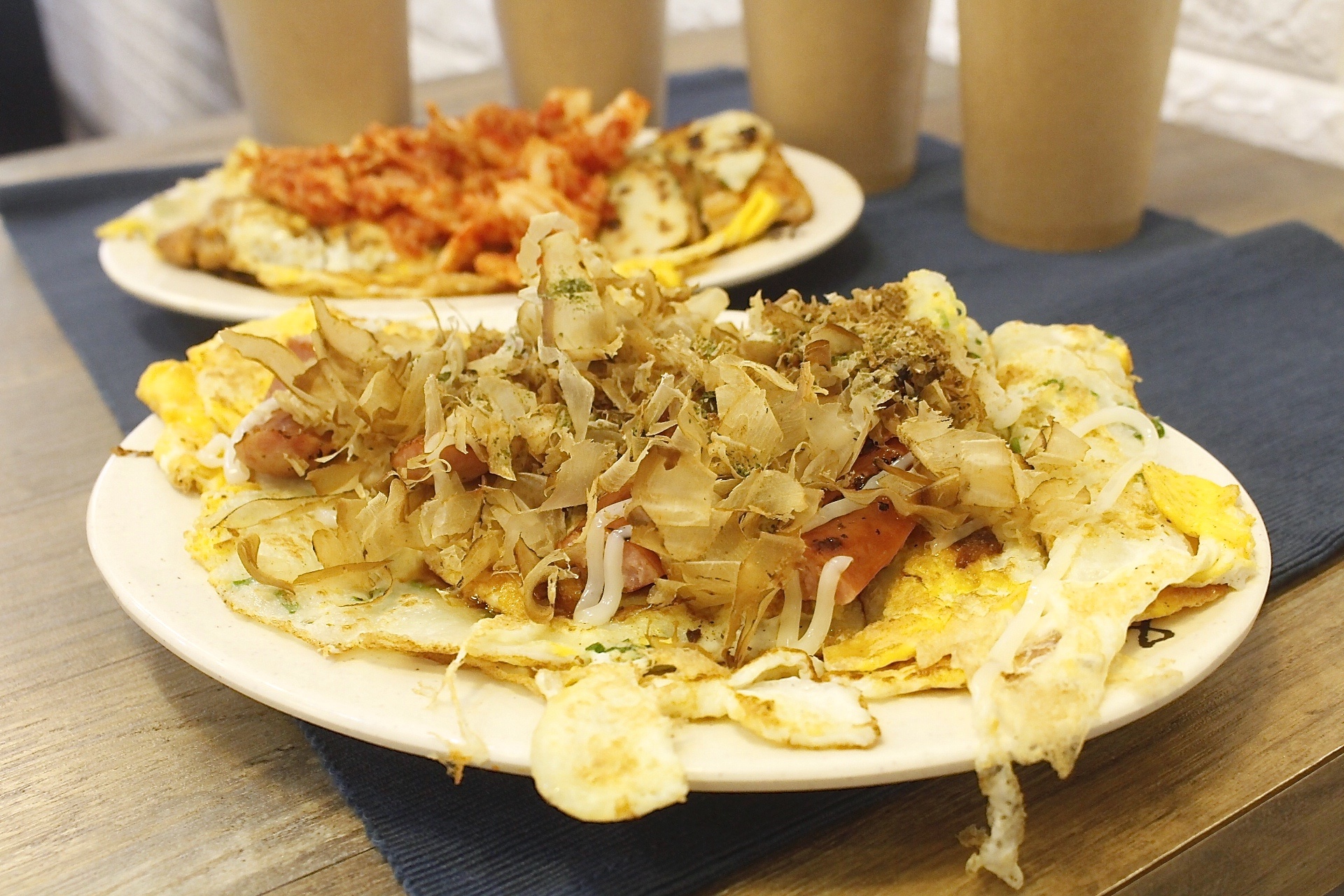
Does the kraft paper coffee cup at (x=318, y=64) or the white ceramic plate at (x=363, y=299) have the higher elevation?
the kraft paper coffee cup at (x=318, y=64)

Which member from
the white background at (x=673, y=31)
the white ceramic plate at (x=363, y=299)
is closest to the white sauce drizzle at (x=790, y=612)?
the white ceramic plate at (x=363, y=299)

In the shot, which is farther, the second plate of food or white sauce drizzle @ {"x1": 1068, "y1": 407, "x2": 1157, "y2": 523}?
the second plate of food

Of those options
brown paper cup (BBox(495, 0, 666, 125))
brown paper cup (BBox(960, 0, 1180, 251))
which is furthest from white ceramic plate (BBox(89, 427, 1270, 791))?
brown paper cup (BBox(495, 0, 666, 125))

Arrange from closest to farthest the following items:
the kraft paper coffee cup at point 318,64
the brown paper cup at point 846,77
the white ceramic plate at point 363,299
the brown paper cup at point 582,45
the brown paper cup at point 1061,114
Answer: the white ceramic plate at point 363,299
the brown paper cup at point 1061,114
the brown paper cup at point 846,77
the kraft paper coffee cup at point 318,64
the brown paper cup at point 582,45

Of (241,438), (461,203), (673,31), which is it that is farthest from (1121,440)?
(673,31)

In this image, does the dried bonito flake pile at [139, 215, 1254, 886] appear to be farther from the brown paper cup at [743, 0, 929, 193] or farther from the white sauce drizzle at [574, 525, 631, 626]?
the brown paper cup at [743, 0, 929, 193]

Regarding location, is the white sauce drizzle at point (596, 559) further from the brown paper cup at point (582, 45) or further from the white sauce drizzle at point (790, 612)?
the brown paper cup at point (582, 45)
